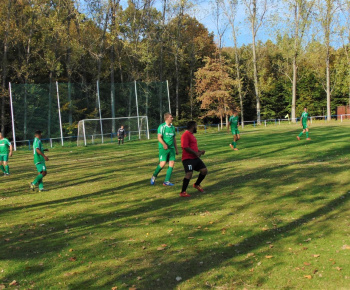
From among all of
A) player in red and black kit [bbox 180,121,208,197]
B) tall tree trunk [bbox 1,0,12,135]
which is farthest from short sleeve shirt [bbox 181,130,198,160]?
tall tree trunk [bbox 1,0,12,135]

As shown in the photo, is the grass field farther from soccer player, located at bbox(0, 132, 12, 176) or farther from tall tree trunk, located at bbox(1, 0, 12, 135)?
tall tree trunk, located at bbox(1, 0, 12, 135)

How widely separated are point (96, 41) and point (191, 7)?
16198 mm

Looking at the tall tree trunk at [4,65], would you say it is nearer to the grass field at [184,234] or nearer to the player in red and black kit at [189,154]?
the grass field at [184,234]

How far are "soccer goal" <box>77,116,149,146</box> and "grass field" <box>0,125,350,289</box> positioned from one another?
23.2 meters

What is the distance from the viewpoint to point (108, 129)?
3728 cm

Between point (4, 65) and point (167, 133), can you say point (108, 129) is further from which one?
point (167, 133)

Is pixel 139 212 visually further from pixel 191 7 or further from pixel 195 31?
pixel 195 31

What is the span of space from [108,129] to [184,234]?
103 feet

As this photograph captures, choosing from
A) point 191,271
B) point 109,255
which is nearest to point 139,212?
point 109,255

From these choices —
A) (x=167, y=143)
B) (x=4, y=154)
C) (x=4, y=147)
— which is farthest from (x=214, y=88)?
(x=167, y=143)

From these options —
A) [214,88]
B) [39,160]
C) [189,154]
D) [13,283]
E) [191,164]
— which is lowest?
[13,283]

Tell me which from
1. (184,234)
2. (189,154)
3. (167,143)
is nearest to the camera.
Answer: (184,234)

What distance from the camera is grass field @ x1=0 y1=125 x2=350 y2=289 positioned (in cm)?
491

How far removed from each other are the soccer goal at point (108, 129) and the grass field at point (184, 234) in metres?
23.2
